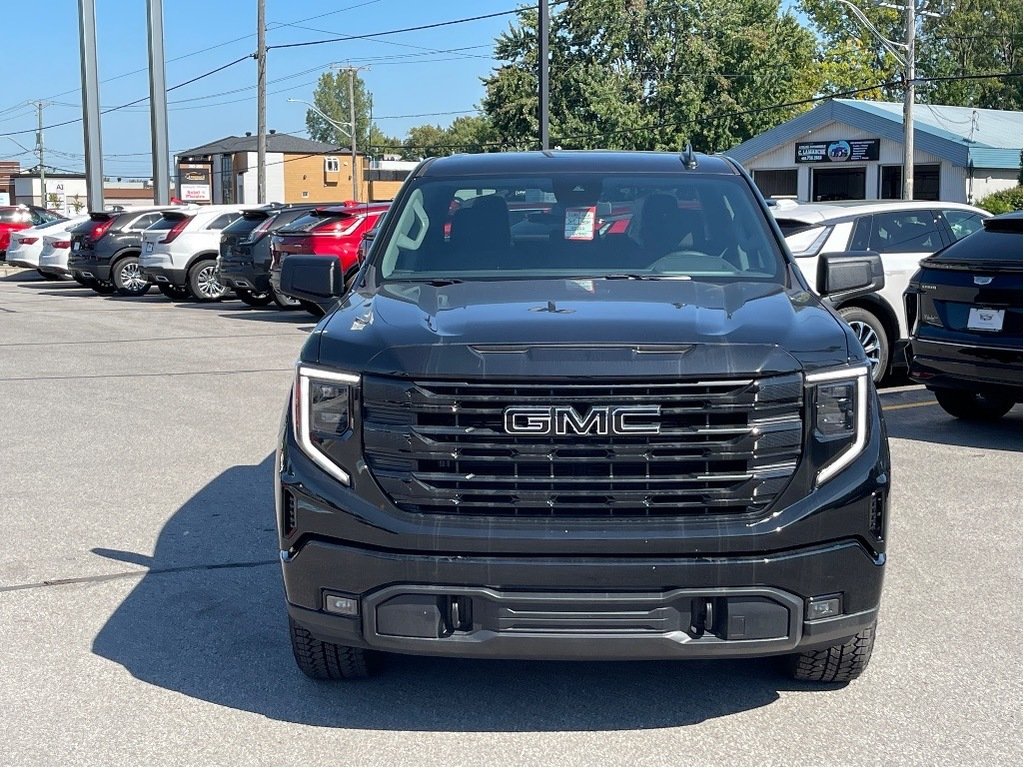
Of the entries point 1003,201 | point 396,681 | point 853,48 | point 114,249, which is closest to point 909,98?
point 1003,201

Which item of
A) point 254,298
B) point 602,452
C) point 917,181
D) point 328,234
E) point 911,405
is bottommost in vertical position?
point 911,405

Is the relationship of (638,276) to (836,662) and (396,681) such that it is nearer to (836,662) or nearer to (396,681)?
(836,662)

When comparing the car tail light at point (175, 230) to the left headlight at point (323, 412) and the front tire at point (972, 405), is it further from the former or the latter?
the left headlight at point (323, 412)

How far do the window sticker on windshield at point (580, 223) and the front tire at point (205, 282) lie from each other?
741 inches

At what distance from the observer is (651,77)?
223ft

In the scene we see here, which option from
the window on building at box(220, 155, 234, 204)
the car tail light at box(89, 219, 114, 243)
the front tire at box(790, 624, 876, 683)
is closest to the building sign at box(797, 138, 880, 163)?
the car tail light at box(89, 219, 114, 243)

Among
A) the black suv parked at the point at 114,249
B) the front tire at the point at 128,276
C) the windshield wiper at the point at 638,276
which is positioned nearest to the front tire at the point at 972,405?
the windshield wiper at the point at 638,276

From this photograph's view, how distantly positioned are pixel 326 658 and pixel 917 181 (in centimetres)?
4612

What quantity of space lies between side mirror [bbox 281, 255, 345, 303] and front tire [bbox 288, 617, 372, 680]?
1738 millimetres

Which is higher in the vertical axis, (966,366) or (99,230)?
(99,230)

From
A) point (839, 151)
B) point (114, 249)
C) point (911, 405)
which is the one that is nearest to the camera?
point (911, 405)

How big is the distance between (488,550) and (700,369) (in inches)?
32.2

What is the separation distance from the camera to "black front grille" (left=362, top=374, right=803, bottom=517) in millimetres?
3914

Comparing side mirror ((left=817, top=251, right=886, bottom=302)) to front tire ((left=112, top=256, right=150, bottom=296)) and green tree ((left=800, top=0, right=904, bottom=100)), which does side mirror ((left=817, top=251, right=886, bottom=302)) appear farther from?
green tree ((left=800, top=0, right=904, bottom=100))
